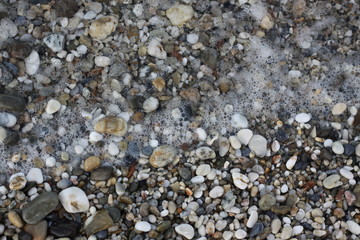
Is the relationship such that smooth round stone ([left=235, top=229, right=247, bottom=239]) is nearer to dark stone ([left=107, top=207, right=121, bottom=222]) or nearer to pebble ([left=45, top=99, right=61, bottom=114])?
dark stone ([left=107, top=207, right=121, bottom=222])

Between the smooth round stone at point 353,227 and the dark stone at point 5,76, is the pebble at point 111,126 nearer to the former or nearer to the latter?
the dark stone at point 5,76

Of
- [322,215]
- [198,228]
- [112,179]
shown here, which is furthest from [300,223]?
[112,179]

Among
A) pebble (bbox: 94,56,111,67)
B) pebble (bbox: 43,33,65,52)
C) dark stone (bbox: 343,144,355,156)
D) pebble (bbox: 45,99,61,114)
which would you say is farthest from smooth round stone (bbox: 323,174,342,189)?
pebble (bbox: 43,33,65,52)

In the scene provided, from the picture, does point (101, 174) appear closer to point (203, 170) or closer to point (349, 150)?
point (203, 170)

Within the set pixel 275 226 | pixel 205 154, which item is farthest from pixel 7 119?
pixel 275 226

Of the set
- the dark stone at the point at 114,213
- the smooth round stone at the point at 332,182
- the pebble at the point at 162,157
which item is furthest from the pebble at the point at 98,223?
the smooth round stone at the point at 332,182
